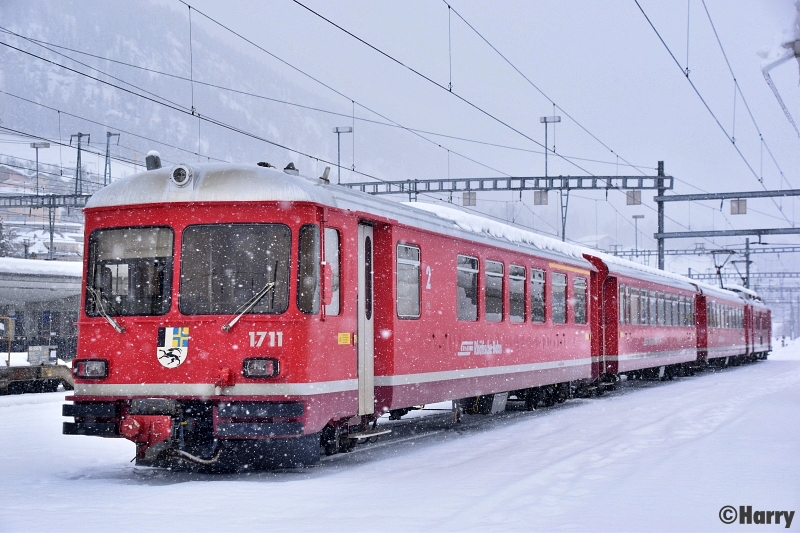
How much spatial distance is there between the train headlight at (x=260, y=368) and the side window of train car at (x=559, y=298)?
9.25 metres

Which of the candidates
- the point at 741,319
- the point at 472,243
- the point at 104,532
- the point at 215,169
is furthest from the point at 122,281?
the point at 741,319

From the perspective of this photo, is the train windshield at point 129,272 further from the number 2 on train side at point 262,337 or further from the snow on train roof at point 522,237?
the snow on train roof at point 522,237

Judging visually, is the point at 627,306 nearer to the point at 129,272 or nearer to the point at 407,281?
the point at 407,281

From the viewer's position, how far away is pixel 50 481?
9953mm

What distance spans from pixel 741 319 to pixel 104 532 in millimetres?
39277

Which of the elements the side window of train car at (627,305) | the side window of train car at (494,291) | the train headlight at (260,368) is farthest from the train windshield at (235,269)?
the side window of train car at (627,305)

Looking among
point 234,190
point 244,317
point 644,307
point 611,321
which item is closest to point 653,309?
point 644,307

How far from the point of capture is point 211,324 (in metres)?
10.1

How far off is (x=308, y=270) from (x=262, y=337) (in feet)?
2.63

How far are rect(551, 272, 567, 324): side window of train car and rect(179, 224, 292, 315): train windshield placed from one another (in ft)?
29.7

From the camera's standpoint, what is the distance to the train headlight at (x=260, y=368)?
9.92 metres

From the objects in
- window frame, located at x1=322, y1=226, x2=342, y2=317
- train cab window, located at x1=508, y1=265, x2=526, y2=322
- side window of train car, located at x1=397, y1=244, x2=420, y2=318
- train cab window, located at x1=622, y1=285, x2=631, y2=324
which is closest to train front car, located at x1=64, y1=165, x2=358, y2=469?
window frame, located at x1=322, y1=226, x2=342, y2=317

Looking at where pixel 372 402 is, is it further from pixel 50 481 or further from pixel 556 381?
pixel 556 381

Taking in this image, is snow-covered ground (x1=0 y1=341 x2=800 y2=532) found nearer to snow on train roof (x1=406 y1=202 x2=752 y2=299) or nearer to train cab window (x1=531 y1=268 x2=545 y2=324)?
train cab window (x1=531 y1=268 x2=545 y2=324)
